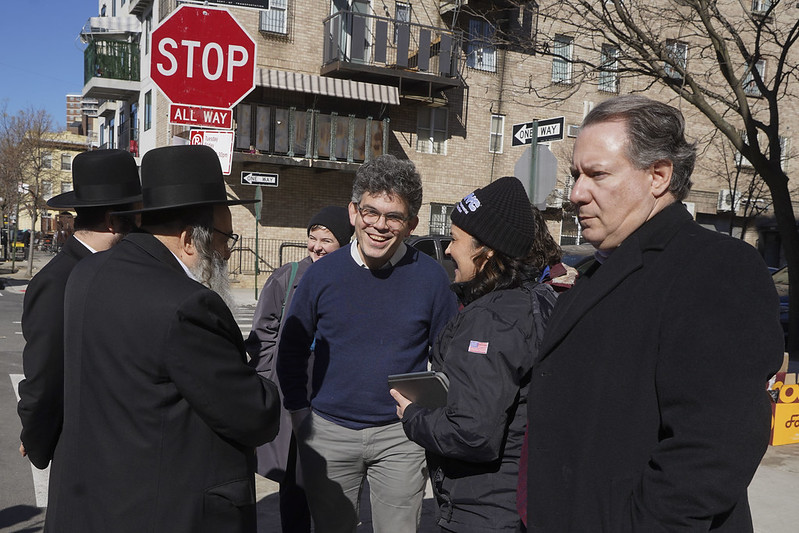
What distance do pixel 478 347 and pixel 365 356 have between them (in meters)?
1.05

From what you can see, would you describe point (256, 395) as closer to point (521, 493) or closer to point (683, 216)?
point (521, 493)

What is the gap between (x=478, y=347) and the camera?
2332 millimetres

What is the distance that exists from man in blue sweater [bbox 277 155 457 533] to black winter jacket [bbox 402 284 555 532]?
0.71m

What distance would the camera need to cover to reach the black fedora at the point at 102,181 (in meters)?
3.29

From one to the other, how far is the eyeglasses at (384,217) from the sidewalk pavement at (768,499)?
2292 mm

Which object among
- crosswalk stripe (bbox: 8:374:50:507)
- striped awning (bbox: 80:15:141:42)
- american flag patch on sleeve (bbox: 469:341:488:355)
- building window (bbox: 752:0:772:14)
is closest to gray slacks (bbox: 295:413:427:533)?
american flag patch on sleeve (bbox: 469:341:488:355)

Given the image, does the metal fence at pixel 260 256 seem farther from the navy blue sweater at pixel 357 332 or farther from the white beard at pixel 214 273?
the white beard at pixel 214 273

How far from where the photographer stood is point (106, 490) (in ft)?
6.98

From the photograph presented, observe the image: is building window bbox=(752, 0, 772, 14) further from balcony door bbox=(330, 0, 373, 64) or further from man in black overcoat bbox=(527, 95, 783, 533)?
balcony door bbox=(330, 0, 373, 64)

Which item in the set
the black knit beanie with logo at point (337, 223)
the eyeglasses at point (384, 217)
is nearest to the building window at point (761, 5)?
the black knit beanie with logo at point (337, 223)

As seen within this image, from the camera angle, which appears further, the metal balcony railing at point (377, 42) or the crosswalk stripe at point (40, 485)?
the metal balcony railing at point (377, 42)

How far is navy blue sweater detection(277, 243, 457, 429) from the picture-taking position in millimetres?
3262

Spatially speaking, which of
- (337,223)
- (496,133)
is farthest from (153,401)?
(496,133)

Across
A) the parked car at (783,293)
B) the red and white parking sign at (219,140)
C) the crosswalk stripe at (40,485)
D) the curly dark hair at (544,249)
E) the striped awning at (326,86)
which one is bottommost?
the crosswalk stripe at (40,485)
